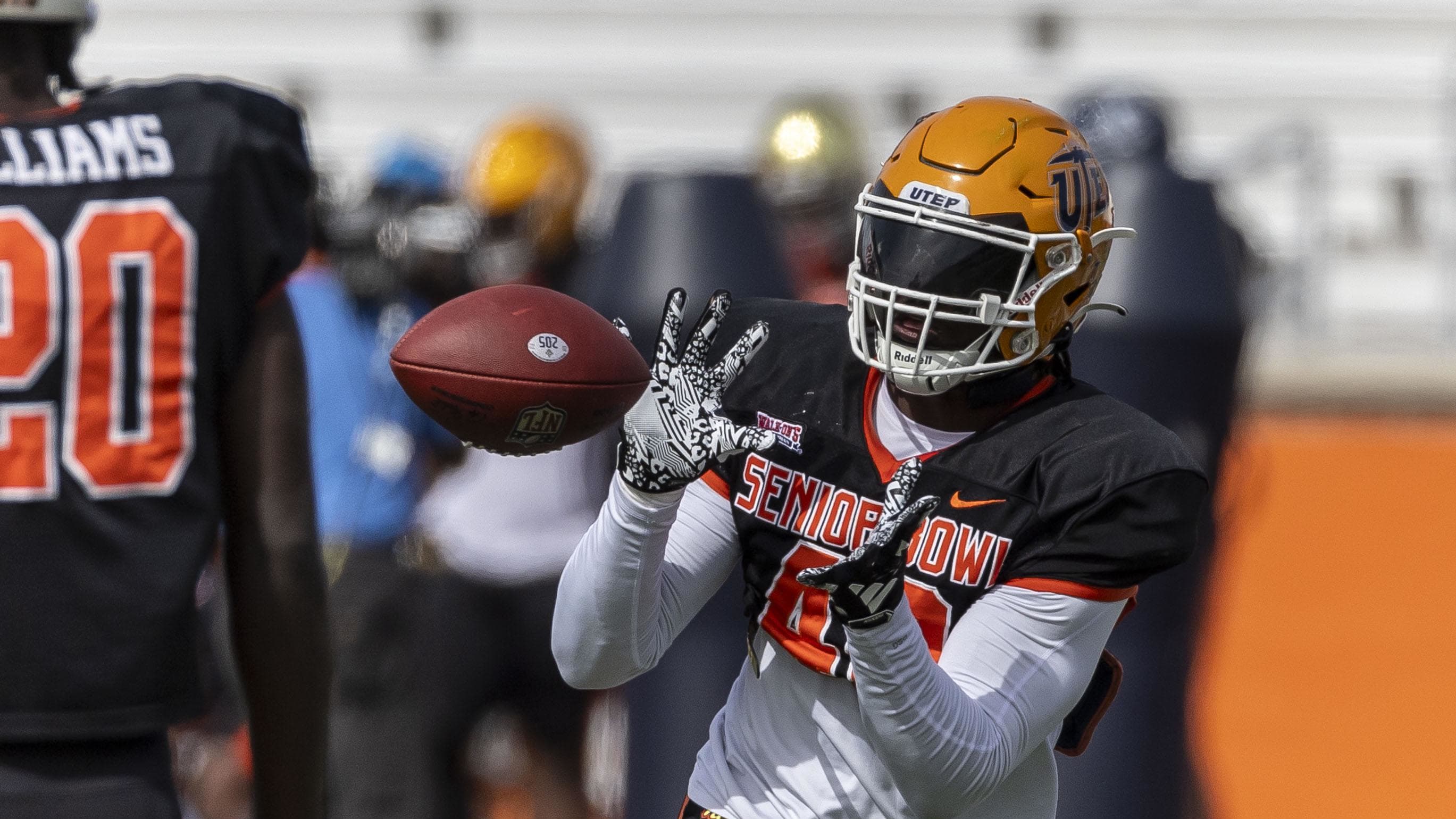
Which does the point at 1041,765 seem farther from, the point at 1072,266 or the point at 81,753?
the point at 81,753

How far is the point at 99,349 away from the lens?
6.21 ft

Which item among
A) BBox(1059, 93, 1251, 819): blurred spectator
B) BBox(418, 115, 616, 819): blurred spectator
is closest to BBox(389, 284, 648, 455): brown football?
BBox(1059, 93, 1251, 819): blurred spectator

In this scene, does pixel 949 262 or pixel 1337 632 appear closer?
pixel 949 262

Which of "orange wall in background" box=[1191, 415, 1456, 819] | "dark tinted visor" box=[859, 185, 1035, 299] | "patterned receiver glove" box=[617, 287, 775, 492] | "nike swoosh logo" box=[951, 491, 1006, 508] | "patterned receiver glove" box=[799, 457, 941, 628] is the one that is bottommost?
"orange wall in background" box=[1191, 415, 1456, 819]

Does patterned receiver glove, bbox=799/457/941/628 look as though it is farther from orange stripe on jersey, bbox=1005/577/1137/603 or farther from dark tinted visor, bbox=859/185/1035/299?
dark tinted visor, bbox=859/185/1035/299

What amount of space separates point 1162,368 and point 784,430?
2090 millimetres

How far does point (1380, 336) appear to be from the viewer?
24.0 ft

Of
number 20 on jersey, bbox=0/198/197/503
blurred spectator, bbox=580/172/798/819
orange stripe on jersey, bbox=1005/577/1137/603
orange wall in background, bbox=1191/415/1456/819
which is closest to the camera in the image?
A: number 20 on jersey, bbox=0/198/197/503

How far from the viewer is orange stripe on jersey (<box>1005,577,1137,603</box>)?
6.45ft

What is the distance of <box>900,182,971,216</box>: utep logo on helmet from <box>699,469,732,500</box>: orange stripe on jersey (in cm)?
39

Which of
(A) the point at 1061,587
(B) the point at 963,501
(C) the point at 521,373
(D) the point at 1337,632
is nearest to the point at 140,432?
(C) the point at 521,373

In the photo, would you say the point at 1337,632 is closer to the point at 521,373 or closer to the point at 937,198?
the point at 937,198

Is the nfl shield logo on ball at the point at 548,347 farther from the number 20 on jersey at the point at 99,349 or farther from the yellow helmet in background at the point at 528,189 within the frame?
the yellow helmet in background at the point at 528,189

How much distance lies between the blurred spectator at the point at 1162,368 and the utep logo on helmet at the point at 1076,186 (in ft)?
5.97
